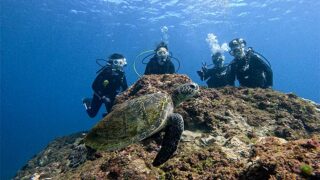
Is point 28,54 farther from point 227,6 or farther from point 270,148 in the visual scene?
point 270,148

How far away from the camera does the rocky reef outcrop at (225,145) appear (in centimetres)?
293

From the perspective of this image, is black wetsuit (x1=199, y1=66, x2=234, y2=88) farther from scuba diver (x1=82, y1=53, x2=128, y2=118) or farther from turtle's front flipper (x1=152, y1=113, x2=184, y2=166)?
turtle's front flipper (x1=152, y1=113, x2=184, y2=166)

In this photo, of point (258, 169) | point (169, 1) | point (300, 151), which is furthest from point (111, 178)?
point (169, 1)

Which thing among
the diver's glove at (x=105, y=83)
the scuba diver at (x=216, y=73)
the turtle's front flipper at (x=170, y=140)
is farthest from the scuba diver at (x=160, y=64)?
the turtle's front flipper at (x=170, y=140)

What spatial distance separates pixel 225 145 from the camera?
4.45 meters

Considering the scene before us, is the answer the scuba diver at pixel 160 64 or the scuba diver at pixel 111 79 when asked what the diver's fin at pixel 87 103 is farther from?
the scuba diver at pixel 160 64

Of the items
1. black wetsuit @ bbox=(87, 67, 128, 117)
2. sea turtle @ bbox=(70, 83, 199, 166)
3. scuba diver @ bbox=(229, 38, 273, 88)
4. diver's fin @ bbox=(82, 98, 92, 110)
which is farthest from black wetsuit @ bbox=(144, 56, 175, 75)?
sea turtle @ bbox=(70, 83, 199, 166)

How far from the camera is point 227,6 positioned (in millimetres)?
36562

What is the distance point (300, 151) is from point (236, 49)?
26.2ft

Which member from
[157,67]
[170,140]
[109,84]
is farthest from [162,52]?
[170,140]

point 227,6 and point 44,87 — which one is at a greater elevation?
point 227,6

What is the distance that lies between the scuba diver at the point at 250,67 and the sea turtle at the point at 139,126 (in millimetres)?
6326

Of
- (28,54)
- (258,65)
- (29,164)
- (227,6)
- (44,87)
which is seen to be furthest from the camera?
(44,87)

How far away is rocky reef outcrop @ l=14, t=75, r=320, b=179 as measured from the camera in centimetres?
293
